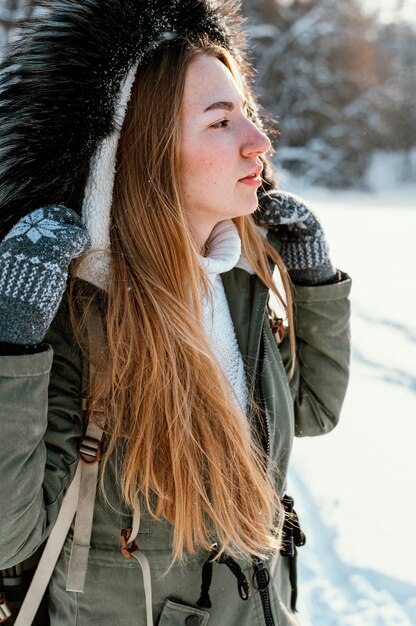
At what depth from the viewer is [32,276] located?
4.43ft

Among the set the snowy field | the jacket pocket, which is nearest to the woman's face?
the jacket pocket

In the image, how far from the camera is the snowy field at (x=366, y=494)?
2.65 metres

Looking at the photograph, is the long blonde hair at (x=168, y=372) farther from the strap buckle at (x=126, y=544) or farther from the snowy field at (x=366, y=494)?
the snowy field at (x=366, y=494)

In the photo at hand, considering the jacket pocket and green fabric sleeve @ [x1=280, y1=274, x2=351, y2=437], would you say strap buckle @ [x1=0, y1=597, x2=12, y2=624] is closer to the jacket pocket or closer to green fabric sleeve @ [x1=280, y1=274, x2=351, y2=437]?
the jacket pocket

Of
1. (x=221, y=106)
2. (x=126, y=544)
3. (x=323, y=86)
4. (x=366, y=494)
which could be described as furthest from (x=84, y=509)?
(x=323, y=86)

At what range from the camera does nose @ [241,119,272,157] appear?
64.5 inches

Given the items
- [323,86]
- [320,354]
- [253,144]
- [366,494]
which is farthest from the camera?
[323,86]

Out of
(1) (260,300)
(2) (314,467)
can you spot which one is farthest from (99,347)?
(2) (314,467)

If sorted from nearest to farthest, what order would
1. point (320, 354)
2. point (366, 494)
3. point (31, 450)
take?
1. point (31, 450)
2. point (320, 354)
3. point (366, 494)

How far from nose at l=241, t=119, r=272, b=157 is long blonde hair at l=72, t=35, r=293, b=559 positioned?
0.58 ft

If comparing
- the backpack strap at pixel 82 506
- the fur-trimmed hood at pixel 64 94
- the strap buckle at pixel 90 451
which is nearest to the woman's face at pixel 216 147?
the fur-trimmed hood at pixel 64 94

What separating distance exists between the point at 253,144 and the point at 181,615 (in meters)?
1.17

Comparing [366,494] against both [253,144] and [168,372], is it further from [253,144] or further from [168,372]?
[253,144]

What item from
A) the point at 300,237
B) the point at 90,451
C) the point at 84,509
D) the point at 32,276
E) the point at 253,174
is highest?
the point at 253,174
